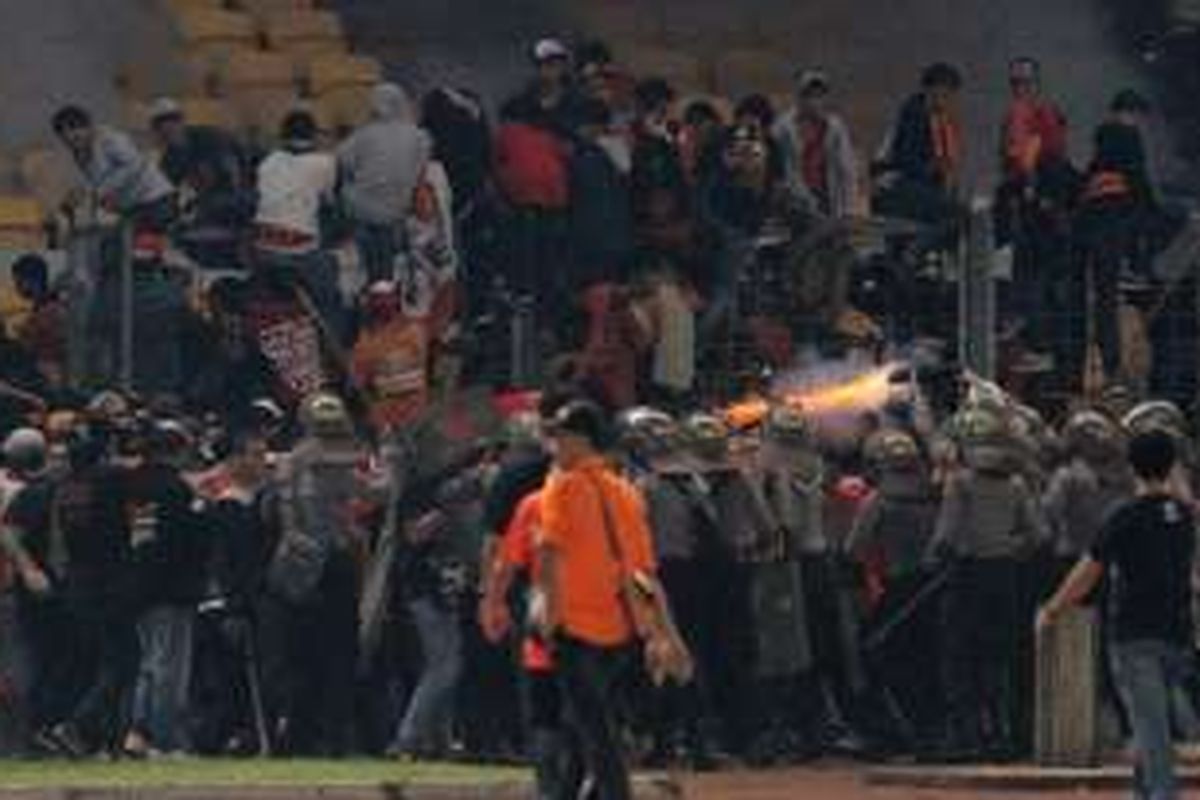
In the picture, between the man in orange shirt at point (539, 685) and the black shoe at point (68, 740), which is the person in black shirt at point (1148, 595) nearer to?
the man in orange shirt at point (539, 685)

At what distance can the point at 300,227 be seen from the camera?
3092 cm

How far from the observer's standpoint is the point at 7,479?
2834 centimetres

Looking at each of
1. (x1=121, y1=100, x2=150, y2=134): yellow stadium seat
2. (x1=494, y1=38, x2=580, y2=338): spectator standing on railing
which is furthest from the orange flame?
(x1=121, y1=100, x2=150, y2=134): yellow stadium seat

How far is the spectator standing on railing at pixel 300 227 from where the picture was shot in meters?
30.8

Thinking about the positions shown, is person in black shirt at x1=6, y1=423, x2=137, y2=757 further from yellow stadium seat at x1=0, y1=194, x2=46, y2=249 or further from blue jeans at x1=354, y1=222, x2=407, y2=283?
yellow stadium seat at x1=0, y1=194, x2=46, y2=249

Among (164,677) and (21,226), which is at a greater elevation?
(21,226)

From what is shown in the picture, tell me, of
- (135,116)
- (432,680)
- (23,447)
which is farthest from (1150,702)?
(135,116)

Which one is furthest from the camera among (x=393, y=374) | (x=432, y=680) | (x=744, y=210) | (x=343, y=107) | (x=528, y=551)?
(x=343, y=107)

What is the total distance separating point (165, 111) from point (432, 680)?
6.31 meters

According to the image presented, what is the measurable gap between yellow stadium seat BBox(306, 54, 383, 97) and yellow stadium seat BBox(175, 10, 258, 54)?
1.75 feet

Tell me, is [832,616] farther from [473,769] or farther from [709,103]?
[709,103]

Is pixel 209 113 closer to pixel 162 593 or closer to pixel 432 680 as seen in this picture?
pixel 162 593

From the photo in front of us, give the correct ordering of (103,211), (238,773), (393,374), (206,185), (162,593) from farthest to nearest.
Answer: (206,185) → (103,211) → (393,374) → (162,593) → (238,773)

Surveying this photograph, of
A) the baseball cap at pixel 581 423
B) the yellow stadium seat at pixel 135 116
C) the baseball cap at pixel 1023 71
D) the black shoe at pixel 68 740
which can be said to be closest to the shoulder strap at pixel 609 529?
the baseball cap at pixel 581 423
